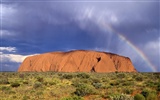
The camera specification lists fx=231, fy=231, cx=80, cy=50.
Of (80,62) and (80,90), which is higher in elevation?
(80,62)

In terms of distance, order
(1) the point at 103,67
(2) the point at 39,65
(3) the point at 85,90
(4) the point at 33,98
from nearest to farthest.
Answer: (4) the point at 33,98 < (3) the point at 85,90 < (1) the point at 103,67 < (2) the point at 39,65

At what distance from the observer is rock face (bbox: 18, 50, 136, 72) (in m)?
87.4

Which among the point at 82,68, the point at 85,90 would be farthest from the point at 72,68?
the point at 85,90

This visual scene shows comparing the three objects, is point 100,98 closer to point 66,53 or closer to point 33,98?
point 33,98

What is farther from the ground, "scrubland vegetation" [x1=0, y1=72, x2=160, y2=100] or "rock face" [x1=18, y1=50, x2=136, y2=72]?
"rock face" [x1=18, y1=50, x2=136, y2=72]

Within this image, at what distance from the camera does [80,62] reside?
9131 centimetres

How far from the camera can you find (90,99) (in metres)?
16.0

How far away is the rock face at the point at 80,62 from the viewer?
87406 millimetres

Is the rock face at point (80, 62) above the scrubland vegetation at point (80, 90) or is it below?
above

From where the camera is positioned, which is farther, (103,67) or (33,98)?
(103,67)

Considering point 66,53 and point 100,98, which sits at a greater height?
point 66,53

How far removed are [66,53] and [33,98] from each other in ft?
270

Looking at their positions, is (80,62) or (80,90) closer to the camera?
(80,90)

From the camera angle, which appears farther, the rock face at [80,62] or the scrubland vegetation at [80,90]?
the rock face at [80,62]
